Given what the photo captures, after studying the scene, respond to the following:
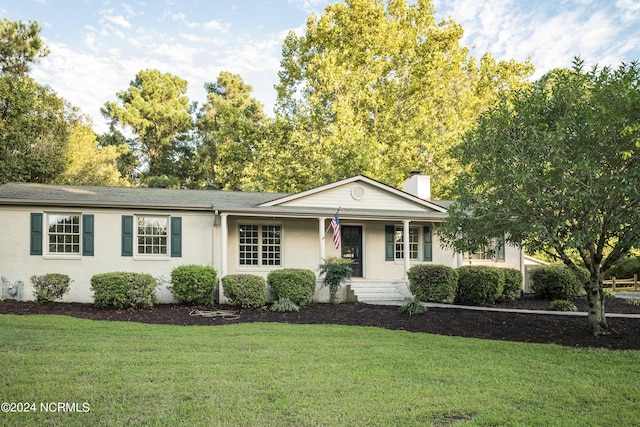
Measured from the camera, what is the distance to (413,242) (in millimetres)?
16609

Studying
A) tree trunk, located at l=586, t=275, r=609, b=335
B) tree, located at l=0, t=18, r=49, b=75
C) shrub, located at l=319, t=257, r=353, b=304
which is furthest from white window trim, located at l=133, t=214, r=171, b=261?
tree, located at l=0, t=18, r=49, b=75

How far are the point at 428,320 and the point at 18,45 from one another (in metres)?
22.9

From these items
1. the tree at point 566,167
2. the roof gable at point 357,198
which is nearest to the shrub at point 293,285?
the roof gable at point 357,198

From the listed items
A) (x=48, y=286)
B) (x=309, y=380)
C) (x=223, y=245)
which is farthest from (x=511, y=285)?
(x=48, y=286)

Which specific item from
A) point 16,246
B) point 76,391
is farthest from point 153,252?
point 76,391

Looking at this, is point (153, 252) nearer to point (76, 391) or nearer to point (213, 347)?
point (213, 347)

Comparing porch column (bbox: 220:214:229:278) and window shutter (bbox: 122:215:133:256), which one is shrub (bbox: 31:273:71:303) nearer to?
window shutter (bbox: 122:215:133:256)

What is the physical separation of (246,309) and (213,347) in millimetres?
4766

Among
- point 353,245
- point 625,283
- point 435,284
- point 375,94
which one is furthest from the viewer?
point 375,94

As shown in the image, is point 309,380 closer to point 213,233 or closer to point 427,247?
point 213,233

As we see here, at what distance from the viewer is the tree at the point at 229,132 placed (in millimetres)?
28328

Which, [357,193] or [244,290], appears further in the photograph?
[357,193]

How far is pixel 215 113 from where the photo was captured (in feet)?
122

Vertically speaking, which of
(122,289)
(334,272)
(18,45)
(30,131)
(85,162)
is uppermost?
(18,45)
